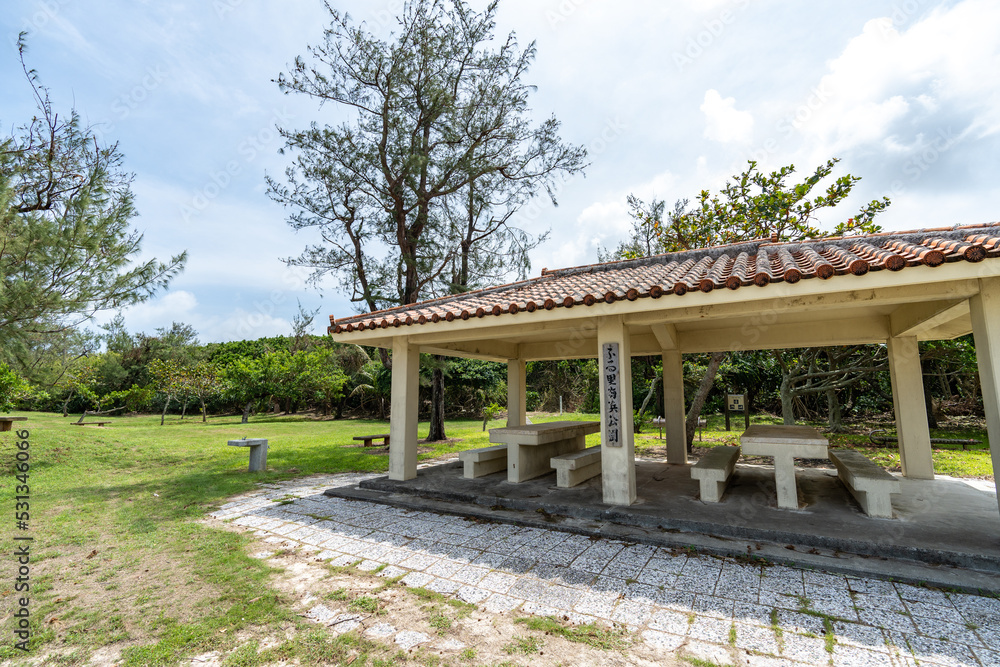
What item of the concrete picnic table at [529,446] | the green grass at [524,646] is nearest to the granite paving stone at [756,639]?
the green grass at [524,646]

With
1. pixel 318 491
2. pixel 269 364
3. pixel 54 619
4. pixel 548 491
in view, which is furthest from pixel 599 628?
pixel 269 364

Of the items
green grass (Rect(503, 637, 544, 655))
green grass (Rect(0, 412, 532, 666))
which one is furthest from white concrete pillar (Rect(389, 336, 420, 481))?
green grass (Rect(503, 637, 544, 655))

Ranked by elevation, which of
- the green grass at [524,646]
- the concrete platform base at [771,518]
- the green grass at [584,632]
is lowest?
the green grass at [524,646]

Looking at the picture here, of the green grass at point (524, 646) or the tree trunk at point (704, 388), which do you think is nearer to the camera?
the green grass at point (524, 646)

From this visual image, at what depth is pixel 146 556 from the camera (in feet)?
13.5

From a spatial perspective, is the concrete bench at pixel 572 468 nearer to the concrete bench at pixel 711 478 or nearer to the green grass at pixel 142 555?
the concrete bench at pixel 711 478

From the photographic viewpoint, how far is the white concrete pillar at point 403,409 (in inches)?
265

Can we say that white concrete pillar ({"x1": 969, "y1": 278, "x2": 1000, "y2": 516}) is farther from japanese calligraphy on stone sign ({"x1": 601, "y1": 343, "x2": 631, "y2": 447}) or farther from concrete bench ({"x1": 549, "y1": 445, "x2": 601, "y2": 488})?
concrete bench ({"x1": 549, "y1": 445, "x2": 601, "y2": 488})

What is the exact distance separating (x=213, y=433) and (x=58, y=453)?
5.70m

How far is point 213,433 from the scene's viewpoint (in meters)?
15.0

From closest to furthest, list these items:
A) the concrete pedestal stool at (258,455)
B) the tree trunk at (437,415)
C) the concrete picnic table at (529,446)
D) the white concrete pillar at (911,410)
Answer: the white concrete pillar at (911,410), the concrete picnic table at (529,446), the concrete pedestal stool at (258,455), the tree trunk at (437,415)

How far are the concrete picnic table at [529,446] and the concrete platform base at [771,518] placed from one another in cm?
21

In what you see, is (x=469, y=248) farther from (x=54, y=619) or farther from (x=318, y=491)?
(x=54, y=619)

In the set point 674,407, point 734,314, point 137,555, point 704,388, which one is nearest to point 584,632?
point 734,314
